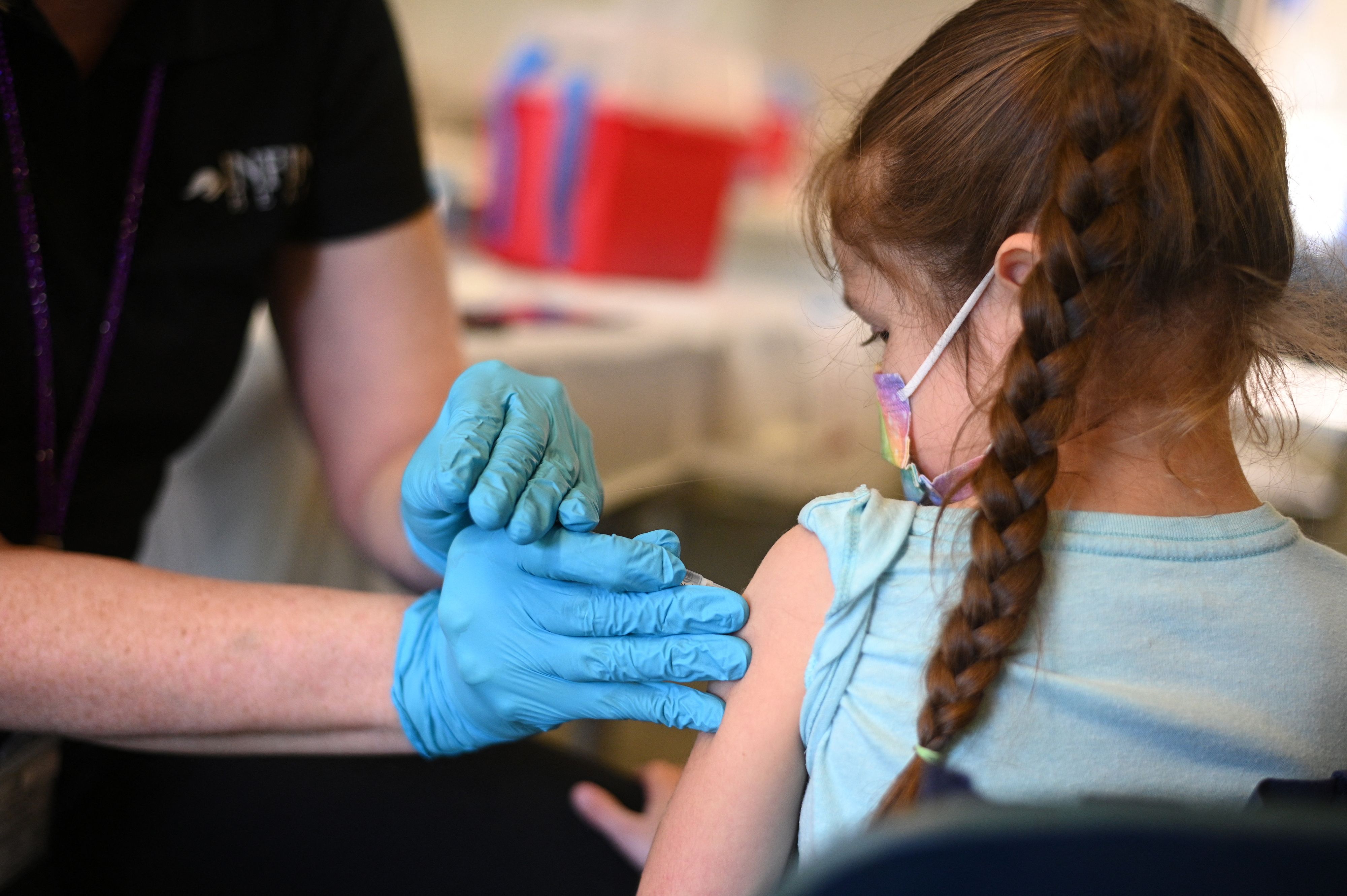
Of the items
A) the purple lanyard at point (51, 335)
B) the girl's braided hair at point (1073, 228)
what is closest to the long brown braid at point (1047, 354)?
the girl's braided hair at point (1073, 228)

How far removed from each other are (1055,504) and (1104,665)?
3.6 inches

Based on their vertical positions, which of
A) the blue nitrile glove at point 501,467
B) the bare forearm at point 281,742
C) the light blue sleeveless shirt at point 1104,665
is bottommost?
the bare forearm at point 281,742

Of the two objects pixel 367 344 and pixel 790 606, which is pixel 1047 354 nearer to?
pixel 790 606

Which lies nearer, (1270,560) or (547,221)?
(1270,560)

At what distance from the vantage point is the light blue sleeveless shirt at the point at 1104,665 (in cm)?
50

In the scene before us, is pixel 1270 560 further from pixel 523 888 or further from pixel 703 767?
pixel 523 888

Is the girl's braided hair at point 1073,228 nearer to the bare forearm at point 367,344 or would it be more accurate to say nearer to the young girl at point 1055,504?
the young girl at point 1055,504

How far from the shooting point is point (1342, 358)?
627 mm

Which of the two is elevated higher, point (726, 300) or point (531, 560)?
point (531, 560)

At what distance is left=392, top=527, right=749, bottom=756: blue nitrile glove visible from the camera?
0.64 metres

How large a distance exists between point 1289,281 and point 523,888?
2.46 feet

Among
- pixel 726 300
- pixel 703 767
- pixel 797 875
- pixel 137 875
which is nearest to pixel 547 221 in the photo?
pixel 726 300

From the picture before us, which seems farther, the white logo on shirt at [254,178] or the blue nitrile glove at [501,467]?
the white logo on shirt at [254,178]

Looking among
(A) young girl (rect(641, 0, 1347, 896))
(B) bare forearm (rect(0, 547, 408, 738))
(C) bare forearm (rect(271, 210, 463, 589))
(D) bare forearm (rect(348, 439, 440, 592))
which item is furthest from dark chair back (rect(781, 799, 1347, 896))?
(C) bare forearm (rect(271, 210, 463, 589))
